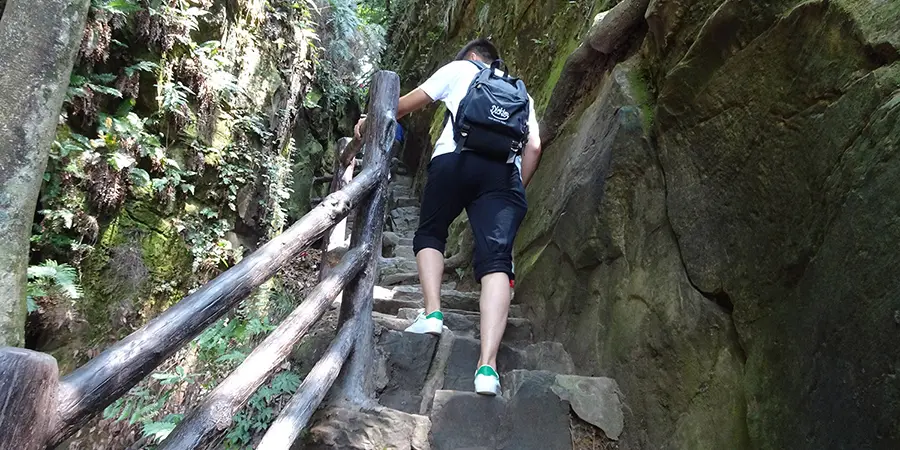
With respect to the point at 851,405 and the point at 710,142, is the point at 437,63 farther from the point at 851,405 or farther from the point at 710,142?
the point at 851,405

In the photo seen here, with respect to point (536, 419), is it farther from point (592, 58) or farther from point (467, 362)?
→ point (592, 58)

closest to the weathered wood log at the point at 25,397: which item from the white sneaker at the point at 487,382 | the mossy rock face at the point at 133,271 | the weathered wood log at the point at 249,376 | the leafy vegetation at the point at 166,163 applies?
the weathered wood log at the point at 249,376

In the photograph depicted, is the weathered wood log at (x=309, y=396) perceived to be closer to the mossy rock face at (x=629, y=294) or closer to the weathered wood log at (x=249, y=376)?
the weathered wood log at (x=249, y=376)

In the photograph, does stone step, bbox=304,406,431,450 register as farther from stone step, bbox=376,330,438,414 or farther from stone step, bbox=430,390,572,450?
stone step, bbox=376,330,438,414

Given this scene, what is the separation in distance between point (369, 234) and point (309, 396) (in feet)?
3.13

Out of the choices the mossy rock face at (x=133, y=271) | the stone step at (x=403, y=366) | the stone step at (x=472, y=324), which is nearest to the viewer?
the stone step at (x=403, y=366)

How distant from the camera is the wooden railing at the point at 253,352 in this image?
2.65ft

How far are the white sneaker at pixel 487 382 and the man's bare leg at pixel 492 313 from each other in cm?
6

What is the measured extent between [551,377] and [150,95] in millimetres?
6940

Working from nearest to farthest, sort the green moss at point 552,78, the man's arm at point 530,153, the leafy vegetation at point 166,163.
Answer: the man's arm at point 530,153
the green moss at point 552,78
the leafy vegetation at point 166,163

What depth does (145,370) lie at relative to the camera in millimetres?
1079

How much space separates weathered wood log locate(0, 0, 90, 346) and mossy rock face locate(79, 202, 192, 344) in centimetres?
311

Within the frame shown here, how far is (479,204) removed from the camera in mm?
2572

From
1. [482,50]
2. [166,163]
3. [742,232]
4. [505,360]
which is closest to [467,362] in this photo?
[505,360]
